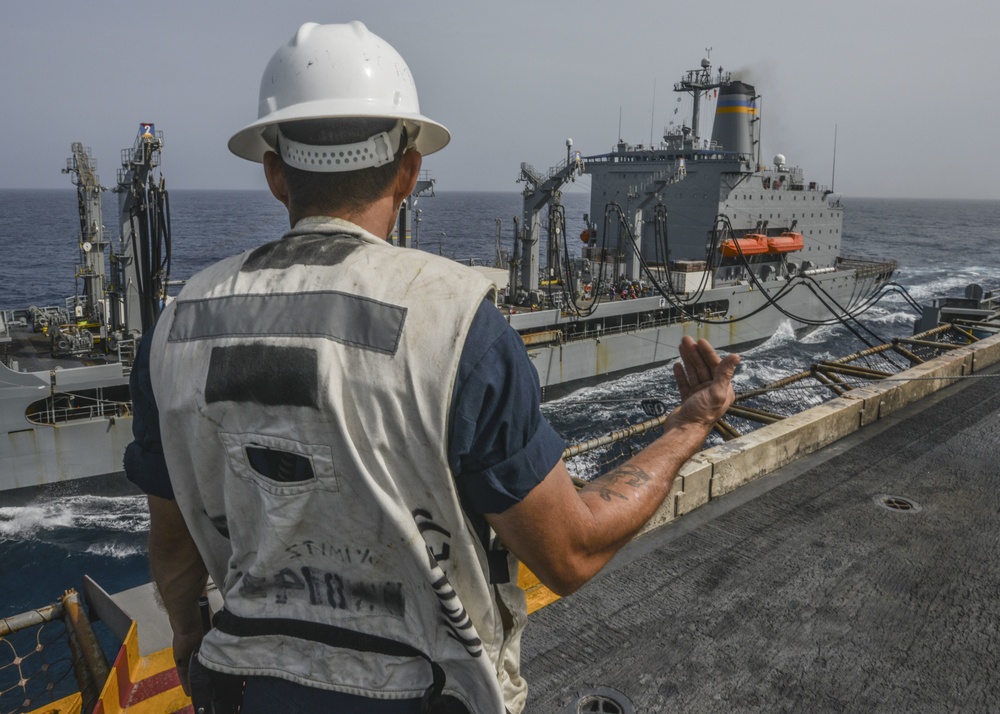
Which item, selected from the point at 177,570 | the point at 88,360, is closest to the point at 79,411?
the point at 88,360

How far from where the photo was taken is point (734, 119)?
28.2m

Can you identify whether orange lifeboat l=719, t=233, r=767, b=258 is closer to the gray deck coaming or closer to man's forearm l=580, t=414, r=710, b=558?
the gray deck coaming

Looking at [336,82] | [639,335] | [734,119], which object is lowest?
[639,335]

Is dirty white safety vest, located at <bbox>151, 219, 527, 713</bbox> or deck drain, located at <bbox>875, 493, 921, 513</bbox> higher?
dirty white safety vest, located at <bbox>151, 219, 527, 713</bbox>

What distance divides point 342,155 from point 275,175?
8.6 inches

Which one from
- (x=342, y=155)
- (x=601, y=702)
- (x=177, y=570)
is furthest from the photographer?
(x=601, y=702)

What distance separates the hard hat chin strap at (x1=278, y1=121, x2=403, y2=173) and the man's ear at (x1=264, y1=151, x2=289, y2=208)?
10 cm

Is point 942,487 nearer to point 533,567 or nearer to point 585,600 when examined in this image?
point 585,600

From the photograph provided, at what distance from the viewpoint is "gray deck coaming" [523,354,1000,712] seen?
2775mm

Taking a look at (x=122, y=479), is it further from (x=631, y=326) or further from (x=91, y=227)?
(x=631, y=326)

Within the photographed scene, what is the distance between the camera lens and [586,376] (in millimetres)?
20500

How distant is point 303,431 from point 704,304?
24.4m

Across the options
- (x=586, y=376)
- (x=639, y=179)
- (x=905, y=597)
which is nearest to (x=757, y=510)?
(x=905, y=597)

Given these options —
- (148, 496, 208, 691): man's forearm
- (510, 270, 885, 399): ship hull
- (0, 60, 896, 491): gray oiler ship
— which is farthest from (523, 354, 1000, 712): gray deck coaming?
(510, 270, 885, 399): ship hull
